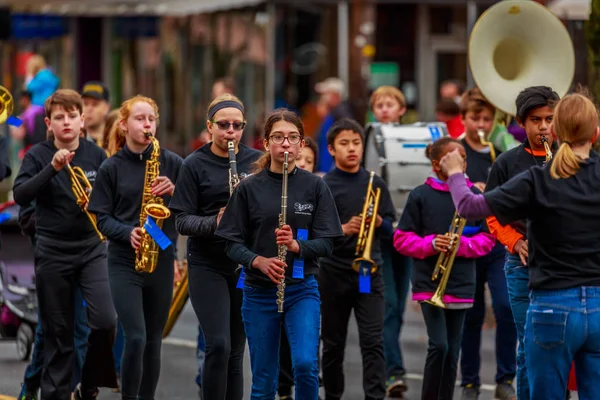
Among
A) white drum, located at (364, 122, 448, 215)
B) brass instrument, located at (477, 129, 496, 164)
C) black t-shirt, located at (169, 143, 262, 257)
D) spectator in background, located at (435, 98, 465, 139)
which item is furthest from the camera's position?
spectator in background, located at (435, 98, 465, 139)

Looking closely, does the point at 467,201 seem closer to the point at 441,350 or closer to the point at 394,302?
the point at 441,350

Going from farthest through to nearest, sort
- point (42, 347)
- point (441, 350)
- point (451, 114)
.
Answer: point (451, 114) → point (42, 347) → point (441, 350)

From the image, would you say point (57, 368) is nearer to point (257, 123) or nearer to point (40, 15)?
point (257, 123)

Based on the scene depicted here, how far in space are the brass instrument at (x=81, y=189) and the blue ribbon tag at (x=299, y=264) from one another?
1851 millimetres

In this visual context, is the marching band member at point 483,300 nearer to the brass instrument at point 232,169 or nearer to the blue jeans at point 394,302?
the blue jeans at point 394,302

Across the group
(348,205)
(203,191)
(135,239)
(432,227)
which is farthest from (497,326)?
(135,239)

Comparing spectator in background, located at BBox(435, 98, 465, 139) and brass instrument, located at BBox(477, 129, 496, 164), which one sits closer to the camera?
brass instrument, located at BBox(477, 129, 496, 164)

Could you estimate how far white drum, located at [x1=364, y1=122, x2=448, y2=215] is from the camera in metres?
12.0

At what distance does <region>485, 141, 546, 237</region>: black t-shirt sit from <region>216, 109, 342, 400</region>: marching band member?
1040 millimetres

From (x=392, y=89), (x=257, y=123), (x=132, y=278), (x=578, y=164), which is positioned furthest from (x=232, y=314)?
(x=257, y=123)

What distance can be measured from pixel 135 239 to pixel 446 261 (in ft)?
6.71

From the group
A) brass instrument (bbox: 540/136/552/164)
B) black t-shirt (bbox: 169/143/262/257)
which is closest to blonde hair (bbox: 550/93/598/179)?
brass instrument (bbox: 540/136/552/164)

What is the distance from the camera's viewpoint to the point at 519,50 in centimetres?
1170

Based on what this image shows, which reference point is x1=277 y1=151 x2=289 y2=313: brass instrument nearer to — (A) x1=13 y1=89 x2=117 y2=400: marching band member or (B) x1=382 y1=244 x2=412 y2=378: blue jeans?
(A) x1=13 y1=89 x2=117 y2=400: marching band member
